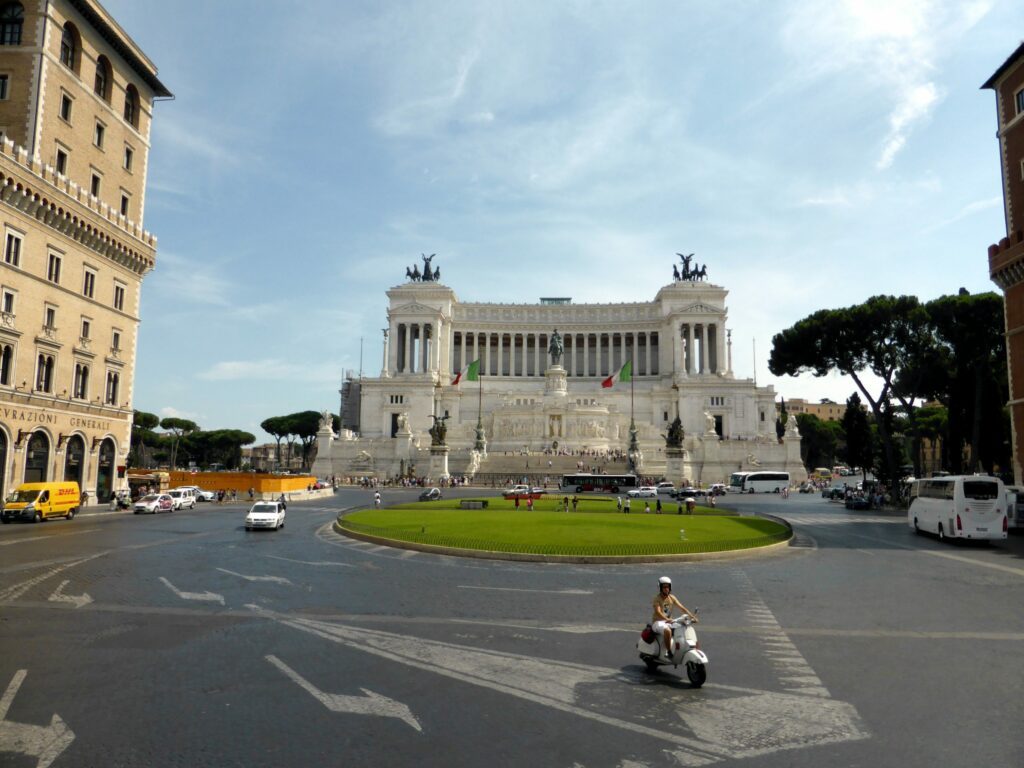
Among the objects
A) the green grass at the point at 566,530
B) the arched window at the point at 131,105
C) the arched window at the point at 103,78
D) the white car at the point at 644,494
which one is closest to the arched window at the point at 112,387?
the arched window at the point at 131,105

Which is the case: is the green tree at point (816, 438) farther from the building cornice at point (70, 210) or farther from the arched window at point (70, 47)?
the arched window at point (70, 47)

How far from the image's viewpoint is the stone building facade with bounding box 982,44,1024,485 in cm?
4078

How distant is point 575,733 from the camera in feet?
28.0

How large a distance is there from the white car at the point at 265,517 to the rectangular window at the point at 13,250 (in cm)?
2076

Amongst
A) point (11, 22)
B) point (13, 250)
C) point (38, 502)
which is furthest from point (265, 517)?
point (11, 22)

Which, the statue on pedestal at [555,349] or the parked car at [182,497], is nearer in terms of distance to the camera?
the parked car at [182,497]

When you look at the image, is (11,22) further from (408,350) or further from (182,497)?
(408,350)

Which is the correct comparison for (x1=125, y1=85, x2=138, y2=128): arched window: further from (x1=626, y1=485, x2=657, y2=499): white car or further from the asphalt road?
(x1=626, y1=485, x2=657, y2=499): white car

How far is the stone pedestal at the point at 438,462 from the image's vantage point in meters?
78.0

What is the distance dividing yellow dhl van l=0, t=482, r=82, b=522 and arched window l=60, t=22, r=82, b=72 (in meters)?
25.9

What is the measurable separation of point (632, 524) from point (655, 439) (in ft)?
A: 225

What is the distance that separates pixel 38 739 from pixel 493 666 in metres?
6.05

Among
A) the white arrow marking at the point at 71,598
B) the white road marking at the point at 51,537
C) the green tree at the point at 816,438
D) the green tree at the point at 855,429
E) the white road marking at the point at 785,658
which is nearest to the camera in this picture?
the white road marking at the point at 785,658

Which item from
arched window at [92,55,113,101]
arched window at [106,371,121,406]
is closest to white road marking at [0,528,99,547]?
arched window at [106,371,121,406]
